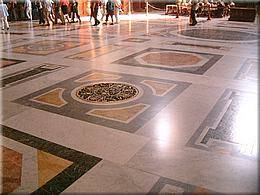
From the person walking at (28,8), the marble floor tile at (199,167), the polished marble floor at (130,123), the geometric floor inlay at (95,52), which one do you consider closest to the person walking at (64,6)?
the person walking at (28,8)

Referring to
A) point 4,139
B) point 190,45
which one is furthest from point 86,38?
point 4,139

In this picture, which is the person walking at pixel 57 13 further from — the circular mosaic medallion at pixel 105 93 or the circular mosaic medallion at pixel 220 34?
the circular mosaic medallion at pixel 105 93

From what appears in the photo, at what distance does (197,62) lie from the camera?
20.1 feet

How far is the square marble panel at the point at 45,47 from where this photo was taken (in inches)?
298

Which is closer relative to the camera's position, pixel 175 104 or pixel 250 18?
pixel 175 104

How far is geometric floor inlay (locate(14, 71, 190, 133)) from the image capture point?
350 centimetres

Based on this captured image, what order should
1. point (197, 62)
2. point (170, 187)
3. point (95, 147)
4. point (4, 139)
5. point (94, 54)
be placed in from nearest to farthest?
1. point (170, 187)
2. point (95, 147)
3. point (4, 139)
4. point (197, 62)
5. point (94, 54)

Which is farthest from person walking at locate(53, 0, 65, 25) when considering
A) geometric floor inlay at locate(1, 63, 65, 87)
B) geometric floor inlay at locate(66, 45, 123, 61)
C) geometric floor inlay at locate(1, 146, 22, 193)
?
geometric floor inlay at locate(1, 146, 22, 193)

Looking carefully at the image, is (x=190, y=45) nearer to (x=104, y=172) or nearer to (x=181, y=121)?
(x=181, y=121)

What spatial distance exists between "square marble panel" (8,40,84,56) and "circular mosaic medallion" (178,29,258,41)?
3823 mm

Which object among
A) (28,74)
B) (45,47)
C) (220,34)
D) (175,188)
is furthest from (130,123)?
(220,34)

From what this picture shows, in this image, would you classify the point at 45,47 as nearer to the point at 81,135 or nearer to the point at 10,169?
the point at 81,135

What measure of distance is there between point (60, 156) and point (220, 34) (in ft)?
27.5

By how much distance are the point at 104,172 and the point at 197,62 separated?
13.8ft
